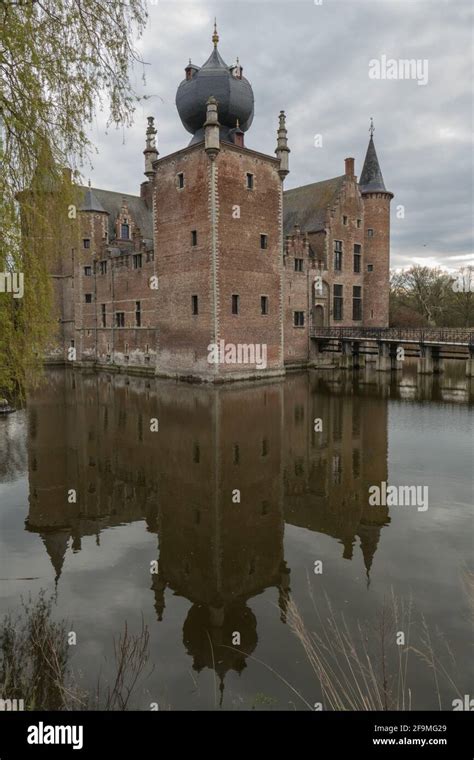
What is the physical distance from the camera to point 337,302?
123 feet

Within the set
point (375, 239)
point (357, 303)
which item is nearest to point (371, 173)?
point (375, 239)

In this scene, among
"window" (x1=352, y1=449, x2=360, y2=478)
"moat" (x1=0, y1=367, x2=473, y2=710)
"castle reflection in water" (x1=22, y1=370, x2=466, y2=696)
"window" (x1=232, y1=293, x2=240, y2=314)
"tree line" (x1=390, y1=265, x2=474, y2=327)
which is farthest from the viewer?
"tree line" (x1=390, y1=265, x2=474, y2=327)

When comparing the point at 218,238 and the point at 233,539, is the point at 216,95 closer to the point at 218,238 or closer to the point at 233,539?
the point at 218,238

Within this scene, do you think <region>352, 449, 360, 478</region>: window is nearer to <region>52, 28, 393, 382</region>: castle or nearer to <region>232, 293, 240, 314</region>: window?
<region>52, 28, 393, 382</region>: castle

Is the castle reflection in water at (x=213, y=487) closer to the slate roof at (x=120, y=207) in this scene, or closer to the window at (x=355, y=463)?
the window at (x=355, y=463)

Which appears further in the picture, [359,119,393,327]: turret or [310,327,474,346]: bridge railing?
[359,119,393,327]: turret

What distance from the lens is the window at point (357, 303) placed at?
39.0 m

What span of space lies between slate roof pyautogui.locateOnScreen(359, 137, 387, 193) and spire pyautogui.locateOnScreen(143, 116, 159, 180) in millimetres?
16328

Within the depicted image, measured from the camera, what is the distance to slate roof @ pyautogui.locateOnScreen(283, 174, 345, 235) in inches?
1446

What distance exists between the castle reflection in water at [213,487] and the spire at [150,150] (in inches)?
650

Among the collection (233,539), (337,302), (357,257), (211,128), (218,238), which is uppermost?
(211,128)

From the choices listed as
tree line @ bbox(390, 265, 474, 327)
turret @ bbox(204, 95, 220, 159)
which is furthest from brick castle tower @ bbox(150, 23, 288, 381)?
tree line @ bbox(390, 265, 474, 327)

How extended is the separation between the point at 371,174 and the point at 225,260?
19935mm

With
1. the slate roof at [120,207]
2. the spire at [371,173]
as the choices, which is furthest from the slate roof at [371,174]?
the slate roof at [120,207]
